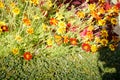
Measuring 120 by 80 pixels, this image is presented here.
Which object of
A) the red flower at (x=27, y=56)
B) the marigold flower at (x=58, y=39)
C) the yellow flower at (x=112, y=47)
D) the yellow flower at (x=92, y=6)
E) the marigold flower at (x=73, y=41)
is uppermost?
the yellow flower at (x=92, y=6)

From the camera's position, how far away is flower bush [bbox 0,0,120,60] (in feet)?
14.0

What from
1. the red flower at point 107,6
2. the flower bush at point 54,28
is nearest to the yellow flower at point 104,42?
the flower bush at point 54,28

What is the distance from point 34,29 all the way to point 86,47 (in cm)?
77

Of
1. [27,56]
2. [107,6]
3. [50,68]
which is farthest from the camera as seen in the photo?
[107,6]

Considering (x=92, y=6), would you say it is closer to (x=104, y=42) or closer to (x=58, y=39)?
(x=104, y=42)

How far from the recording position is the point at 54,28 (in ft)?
15.1

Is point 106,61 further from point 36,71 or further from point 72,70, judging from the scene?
Result: point 36,71

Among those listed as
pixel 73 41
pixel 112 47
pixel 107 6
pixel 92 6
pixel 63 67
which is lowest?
pixel 112 47

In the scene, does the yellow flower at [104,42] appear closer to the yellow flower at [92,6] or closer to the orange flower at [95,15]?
the orange flower at [95,15]

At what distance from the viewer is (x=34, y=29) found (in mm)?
4570

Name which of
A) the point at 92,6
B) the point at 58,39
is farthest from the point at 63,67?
the point at 92,6

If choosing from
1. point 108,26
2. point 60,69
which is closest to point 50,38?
point 60,69

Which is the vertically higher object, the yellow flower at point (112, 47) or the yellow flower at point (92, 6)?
the yellow flower at point (92, 6)

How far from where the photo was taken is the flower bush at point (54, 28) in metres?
4.26
